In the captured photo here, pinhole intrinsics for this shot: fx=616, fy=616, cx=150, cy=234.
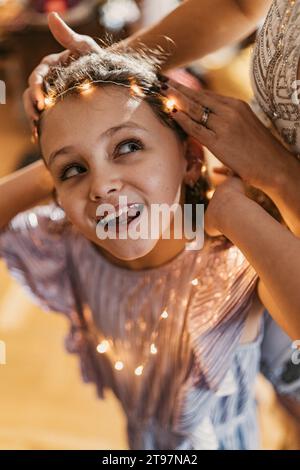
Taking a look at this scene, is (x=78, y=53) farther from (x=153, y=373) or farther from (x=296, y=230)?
(x=153, y=373)

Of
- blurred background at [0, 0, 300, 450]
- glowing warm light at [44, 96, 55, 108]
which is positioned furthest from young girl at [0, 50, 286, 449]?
blurred background at [0, 0, 300, 450]

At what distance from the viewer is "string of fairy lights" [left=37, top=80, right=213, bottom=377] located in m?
0.58

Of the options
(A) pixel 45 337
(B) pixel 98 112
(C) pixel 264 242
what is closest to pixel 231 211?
(C) pixel 264 242

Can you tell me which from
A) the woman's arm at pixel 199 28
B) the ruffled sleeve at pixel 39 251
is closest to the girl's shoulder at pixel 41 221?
the ruffled sleeve at pixel 39 251

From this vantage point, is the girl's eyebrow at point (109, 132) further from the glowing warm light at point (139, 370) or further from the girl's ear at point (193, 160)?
the glowing warm light at point (139, 370)

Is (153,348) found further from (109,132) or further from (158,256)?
(109,132)

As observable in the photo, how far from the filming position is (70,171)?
59cm

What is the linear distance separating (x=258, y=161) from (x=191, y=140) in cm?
9

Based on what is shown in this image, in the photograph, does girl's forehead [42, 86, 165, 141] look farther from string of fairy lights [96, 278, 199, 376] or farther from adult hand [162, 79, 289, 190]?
string of fairy lights [96, 278, 199, 376]

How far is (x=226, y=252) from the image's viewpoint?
2.16ft

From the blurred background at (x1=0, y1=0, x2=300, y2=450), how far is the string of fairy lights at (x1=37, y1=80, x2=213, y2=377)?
16cm

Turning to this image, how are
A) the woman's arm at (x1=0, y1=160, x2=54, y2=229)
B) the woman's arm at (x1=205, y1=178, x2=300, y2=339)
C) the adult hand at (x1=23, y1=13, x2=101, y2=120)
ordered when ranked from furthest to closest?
the woman's arm at (x1=0, y1=160, x2=54, y2=229) < the adult hand at (x1=23, y1=13, x2=101, y2=120) < the woman's arm at (x1=205, y1=178, x2=300, y2=339)

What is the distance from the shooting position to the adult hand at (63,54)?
0.59 meters
